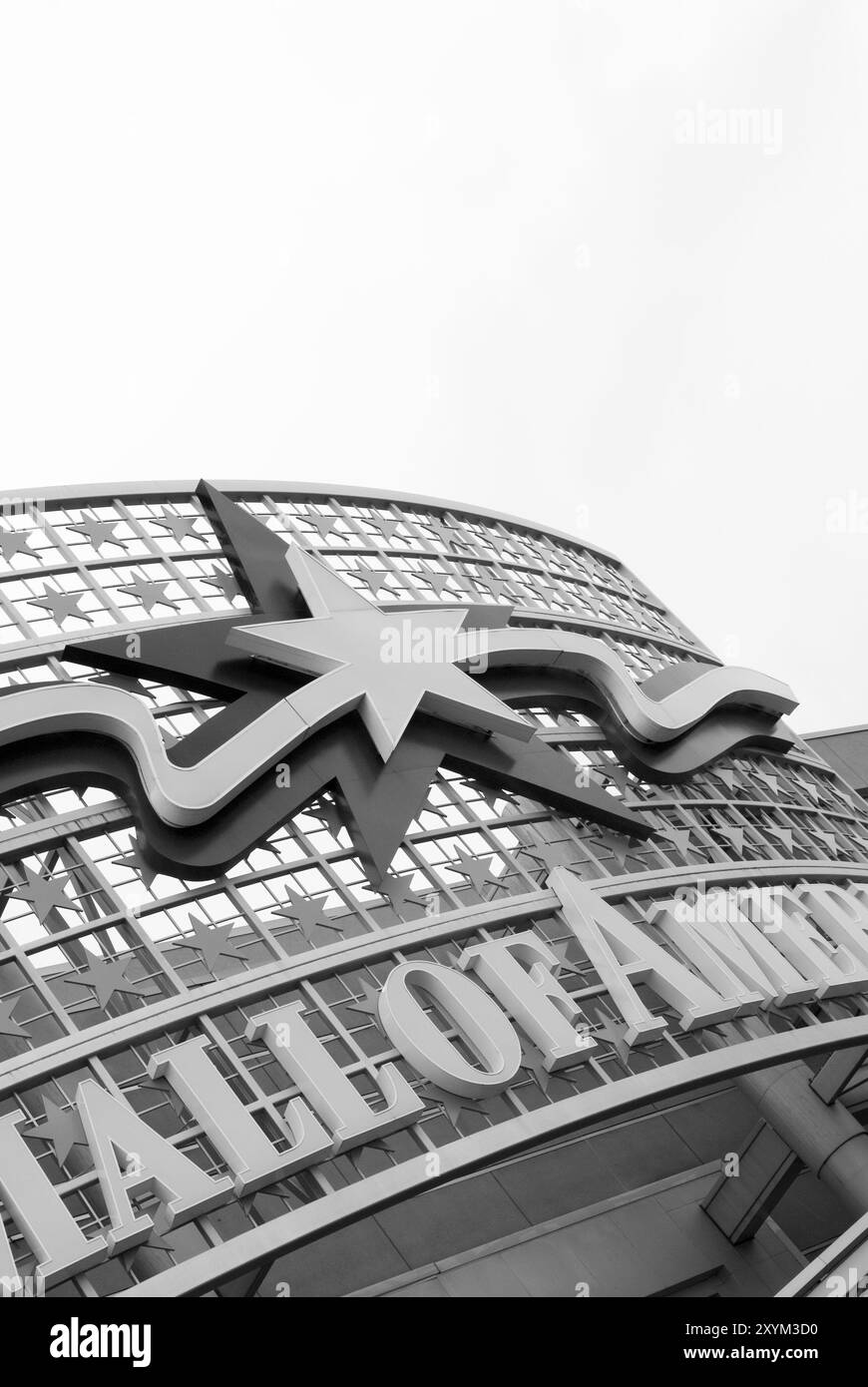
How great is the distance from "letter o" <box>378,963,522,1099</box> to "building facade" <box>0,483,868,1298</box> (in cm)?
5

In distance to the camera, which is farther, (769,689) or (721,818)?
(769,689)

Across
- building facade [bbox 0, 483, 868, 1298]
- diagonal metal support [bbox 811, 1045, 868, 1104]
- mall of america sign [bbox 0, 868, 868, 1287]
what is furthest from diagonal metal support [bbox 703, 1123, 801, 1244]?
mall of america sign [bbox 0, 868, 868, 1287]

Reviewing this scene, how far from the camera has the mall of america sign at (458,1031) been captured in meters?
13.6

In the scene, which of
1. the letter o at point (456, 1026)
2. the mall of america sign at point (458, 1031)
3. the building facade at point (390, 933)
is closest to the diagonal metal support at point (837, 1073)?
the building facade at point (390, 933)

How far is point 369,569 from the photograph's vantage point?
25750 mm

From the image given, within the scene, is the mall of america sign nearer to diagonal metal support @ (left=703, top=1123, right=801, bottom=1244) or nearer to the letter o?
the letter o

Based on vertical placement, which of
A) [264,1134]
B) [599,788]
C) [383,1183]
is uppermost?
[599,788]

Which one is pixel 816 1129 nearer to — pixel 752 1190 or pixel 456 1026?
pixel 752 1190

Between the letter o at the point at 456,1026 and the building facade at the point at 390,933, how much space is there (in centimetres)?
5
